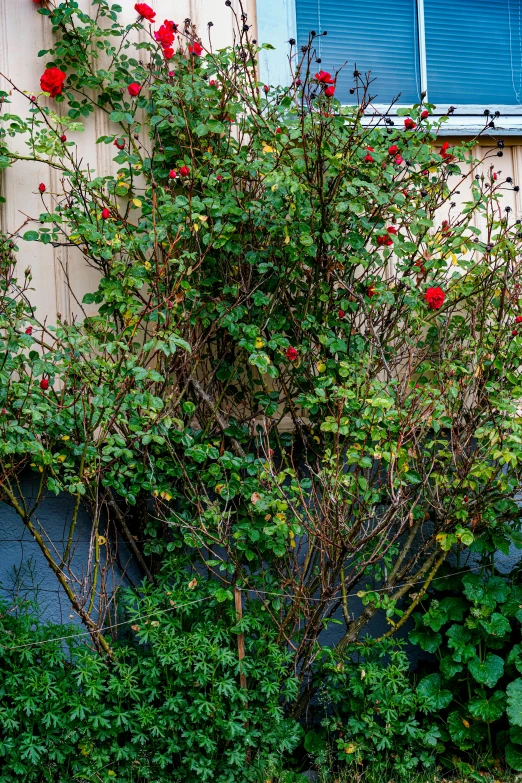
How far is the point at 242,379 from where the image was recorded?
12.4 feet

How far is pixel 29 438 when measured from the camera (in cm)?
316

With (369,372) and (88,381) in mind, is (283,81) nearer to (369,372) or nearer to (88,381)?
(369,372)

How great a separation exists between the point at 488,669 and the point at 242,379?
170 centimetres

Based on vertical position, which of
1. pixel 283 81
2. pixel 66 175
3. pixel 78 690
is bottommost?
pixel 78 690

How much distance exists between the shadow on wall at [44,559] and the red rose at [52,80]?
1.76 m

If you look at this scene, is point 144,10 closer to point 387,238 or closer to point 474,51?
point 387,238

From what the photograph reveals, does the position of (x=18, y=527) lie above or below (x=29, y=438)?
below

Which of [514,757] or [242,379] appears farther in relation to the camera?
[242,379]

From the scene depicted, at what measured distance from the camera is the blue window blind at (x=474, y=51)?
4469mm

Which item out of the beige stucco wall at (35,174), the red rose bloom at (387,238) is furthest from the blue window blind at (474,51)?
the beige stucco wall at (35,174)

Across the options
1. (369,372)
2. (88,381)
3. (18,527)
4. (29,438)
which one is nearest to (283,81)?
(369,372)

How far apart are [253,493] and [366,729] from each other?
3.63ft

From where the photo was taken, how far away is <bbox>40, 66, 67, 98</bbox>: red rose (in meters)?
3.52

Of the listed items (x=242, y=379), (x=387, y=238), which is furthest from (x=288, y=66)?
(x=242, y=379)
